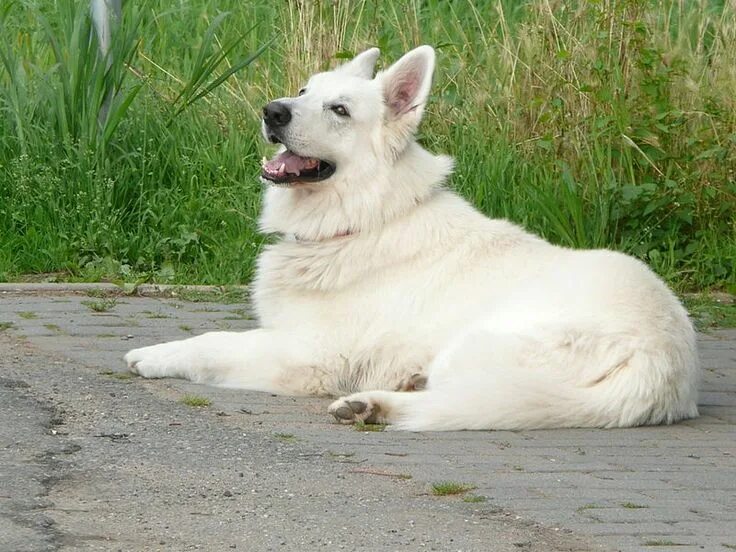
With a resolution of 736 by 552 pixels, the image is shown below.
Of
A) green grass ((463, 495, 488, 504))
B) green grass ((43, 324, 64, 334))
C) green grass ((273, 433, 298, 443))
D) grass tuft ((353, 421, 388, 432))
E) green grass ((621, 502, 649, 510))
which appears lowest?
green grass ((43, 324, 64, 334))

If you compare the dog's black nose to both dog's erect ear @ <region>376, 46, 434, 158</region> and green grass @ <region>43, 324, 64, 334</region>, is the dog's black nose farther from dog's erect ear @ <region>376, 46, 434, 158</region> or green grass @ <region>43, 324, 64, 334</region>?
green grass @ <region>43, 324, 64, 334</region>

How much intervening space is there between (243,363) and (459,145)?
3.97 meters

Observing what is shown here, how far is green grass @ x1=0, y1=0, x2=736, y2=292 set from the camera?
865cm

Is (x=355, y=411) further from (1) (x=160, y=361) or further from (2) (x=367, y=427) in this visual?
(1) (x=160, y=361)

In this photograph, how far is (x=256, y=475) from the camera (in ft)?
14.7

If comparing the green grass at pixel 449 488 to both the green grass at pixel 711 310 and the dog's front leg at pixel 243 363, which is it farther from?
the green grass at pixel 711 310

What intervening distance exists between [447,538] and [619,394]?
1716 millimetres

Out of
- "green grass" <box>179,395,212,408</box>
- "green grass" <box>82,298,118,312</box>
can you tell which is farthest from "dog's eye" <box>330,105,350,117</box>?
"green grass" <box>82,298,118,312</box>

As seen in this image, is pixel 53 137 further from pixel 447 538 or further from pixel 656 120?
pixel 447 538

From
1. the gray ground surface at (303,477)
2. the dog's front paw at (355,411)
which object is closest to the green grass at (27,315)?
the gray ground surface at (303,477)

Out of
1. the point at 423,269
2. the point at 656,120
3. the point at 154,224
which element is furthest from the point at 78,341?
the point at 656,120

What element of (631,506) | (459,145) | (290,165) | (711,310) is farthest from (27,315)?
(631,506)

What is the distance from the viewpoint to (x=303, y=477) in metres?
4.48

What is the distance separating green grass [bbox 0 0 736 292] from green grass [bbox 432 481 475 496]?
4288 mm
